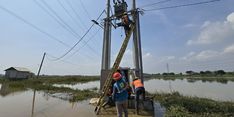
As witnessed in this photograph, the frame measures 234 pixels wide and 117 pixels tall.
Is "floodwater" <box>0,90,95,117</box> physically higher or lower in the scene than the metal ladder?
lower

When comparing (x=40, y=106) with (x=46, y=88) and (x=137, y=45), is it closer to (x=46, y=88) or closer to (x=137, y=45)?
(x=137, y=45)

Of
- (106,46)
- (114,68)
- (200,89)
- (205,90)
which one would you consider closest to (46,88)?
(106,46)

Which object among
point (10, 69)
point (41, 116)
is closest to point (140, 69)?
point (41, 116)

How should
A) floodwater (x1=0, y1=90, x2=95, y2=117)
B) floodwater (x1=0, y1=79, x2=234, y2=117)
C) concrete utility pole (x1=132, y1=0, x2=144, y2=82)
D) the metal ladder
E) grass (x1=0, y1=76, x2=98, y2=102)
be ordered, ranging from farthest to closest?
1. grass (x1=0, y1=76, x2=98, y2=102)
2. concrete utility pole (x1=132, y1=0, x2=144, y2=82)
3. the metal ladder
4. floodwater (x1=0, y1=79, x2=234, y2=117)
5. floodwater (x1=0, y1=90, x2=95, y2=117)

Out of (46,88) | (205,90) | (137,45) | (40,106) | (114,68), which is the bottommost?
(205,90)

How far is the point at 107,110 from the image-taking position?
938 centimetres

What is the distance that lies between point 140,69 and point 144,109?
3042 millimetres

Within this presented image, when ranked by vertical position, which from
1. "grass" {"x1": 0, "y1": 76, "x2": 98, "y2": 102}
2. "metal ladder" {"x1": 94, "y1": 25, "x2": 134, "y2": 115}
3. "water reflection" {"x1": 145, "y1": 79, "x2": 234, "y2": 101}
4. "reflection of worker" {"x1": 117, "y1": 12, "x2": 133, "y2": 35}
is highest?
"reflection of worker" {"x1": 117, "y1": 12, "x2": 133, "y2": 35}

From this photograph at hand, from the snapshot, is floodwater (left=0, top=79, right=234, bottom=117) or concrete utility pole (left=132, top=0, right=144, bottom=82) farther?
concrete utility pole (left=132, top=0, right=144, bottom=82)

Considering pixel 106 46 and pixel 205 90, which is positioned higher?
pixel 106 46

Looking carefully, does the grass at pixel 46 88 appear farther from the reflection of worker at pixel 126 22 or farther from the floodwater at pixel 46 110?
the reflection of worker at pixel 126 22

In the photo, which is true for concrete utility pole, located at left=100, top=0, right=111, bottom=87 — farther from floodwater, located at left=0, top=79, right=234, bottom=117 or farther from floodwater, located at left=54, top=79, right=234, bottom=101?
floodwater, located at left=54, top=79, right=234, bottom=101

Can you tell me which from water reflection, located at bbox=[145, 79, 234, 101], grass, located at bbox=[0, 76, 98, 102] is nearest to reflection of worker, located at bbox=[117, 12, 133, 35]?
grass, located at bbox=[0, 76, 98, 102]

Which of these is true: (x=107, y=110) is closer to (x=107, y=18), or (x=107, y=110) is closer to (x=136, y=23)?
(x=136, y=23)
